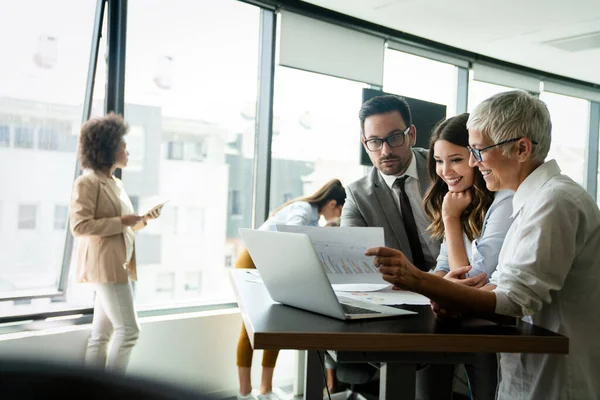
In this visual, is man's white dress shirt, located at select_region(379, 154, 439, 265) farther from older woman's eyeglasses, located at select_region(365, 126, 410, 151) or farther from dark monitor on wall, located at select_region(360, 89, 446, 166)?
dark monitor on wall, located at select_region(360, 89, 446, 166)

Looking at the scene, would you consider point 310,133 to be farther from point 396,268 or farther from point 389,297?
point 396,268

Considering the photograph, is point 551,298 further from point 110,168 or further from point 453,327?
point 110,168

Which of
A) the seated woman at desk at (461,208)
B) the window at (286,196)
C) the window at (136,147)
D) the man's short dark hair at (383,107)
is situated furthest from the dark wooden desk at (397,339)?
the window at (286,196)

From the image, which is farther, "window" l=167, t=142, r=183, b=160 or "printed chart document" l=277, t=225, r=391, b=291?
"window" l=167, t=142, r=183, b=160

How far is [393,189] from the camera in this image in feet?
8.09

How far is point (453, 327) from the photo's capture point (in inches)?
→ 46.3

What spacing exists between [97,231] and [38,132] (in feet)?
2.49

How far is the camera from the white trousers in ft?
9.92

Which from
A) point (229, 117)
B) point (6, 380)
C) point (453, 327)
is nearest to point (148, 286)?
point (229, 117)

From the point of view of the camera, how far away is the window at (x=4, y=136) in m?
3.09

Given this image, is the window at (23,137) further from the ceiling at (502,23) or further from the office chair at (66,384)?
the office chair at (66,384)

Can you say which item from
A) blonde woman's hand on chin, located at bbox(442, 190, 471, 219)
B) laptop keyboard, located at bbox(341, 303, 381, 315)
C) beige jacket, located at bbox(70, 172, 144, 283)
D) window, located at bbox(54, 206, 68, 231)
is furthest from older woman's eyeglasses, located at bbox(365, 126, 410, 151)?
window, located at bbox(54, 206, 68, 231)

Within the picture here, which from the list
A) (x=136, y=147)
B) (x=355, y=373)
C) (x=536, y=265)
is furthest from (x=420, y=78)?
(x=536, y=265)

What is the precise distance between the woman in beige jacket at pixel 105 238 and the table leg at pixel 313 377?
5.43 feet
